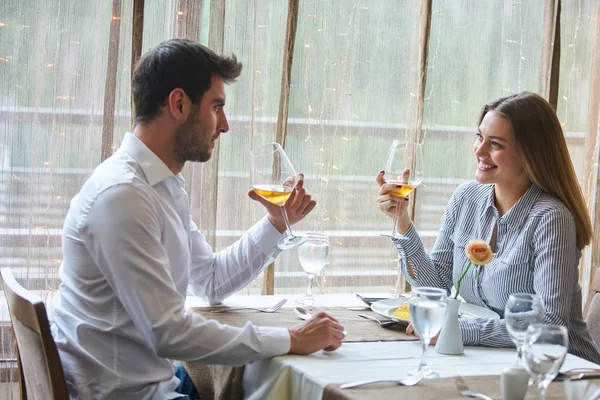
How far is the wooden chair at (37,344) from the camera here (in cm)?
151

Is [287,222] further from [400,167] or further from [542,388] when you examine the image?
[542,388]

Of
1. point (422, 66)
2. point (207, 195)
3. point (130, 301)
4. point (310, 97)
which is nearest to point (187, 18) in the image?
point (310, 97)

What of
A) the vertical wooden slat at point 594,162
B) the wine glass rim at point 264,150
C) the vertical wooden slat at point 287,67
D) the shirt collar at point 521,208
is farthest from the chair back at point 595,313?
the vertical wooden slat at point 594,162

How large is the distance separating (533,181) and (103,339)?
1316 mm

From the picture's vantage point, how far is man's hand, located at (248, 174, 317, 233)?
7.04 ft

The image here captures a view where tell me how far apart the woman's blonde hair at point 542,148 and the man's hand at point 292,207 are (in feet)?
2.16

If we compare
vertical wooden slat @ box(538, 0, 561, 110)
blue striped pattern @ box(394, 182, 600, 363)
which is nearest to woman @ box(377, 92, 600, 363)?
blue striped pattern @ box(394, 182, 600, 363)

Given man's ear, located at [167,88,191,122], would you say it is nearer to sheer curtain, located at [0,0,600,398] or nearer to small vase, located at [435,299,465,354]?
small vase, located at [435,299,465,354]

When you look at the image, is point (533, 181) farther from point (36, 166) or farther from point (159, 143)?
point (36, 166)

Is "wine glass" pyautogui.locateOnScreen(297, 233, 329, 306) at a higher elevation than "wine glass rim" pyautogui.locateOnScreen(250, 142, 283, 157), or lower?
lower

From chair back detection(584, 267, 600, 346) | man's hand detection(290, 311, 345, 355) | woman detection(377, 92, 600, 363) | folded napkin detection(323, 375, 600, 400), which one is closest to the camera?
folded napkin detection(323, 375, 600, 400)

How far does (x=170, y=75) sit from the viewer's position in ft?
6.27

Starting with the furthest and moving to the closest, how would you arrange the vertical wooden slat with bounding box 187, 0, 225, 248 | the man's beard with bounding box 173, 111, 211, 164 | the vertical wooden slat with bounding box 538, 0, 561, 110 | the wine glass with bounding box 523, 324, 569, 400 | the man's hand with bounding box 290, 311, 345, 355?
1. the vertical wooden slat with bounding box 538, 0, 561, 110
2. the vertical wooden slat with bounding box 187, 0, 225, 248
3. the man's beard with bounding box 173, 111, 211, 164
4. the man's hand with bounding box 290, 311, 345, 355
5. the wine glass with bounding box 523, 324, 569, 400

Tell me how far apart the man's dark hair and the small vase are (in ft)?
2.60
